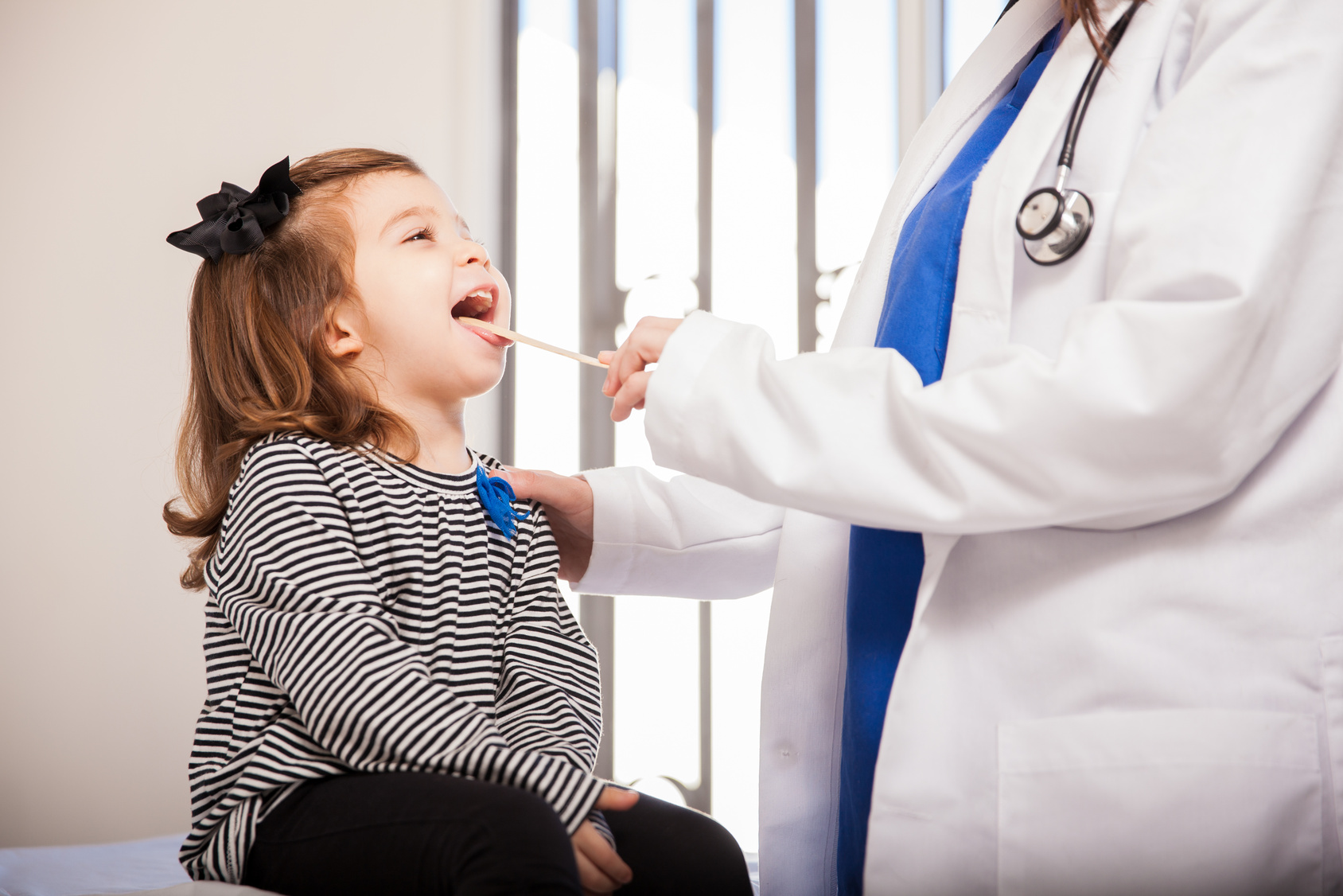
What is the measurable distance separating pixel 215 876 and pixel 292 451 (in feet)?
1.16

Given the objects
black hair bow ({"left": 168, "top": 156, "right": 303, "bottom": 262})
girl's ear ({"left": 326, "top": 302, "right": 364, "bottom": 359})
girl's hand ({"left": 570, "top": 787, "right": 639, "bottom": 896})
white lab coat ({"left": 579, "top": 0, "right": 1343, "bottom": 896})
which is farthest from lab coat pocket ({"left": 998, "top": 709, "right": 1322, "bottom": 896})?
black hair bow ({"left": 168, "top": 156, "right": 303, "bottom": 262})

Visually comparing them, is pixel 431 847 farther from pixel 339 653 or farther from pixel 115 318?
pixel 115 318

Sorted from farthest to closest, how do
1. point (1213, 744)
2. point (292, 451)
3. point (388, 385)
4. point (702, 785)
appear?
point (702, 785) < point (388, 385) < point (292, 451) < point (1213, 744)

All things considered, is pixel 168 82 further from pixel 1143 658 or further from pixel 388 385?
pixel 1143 658

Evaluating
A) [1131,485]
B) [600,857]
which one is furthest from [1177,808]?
[600,857]

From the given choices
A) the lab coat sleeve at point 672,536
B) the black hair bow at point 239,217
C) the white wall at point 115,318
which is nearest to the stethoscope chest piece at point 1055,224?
the lab coat sleeve at point 672,536

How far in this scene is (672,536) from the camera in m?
1.13

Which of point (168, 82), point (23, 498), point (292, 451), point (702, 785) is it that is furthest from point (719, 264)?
point (23, 498)

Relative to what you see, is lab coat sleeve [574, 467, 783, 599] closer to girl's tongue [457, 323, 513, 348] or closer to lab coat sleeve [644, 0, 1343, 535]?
girl's tongue [457, 323, 513, 348]

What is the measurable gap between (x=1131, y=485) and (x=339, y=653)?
1.92 feet

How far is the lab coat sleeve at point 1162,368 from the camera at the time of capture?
0.64m

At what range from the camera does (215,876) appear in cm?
79

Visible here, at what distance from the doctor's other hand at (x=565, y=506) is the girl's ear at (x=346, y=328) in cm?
19

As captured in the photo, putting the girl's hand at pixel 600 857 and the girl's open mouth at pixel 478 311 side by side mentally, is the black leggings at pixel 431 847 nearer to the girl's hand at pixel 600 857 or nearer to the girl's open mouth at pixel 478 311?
the girl's hand at pixel 600 857
